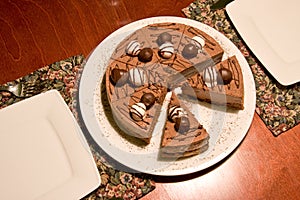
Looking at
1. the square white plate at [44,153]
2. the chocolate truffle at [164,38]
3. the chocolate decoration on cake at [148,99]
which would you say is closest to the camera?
the square white plate at [44,153]

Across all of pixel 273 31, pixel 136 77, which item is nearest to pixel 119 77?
pixel 136 77

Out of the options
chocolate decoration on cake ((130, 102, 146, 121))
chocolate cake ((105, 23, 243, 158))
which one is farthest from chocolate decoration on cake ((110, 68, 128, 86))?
chocolate decoration on cake ((130, 102, 146, 121))

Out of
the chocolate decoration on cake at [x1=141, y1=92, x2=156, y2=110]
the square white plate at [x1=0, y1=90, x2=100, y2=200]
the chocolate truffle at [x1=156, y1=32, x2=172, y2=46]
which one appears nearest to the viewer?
the square white plate at [x1=0, y1=90, x2=100, y2=200]

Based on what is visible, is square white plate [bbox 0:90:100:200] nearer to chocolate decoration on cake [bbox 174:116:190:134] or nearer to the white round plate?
the white round plate

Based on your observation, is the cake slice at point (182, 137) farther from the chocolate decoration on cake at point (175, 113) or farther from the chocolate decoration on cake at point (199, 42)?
the chocolate decoration on cake at point (199, 42)

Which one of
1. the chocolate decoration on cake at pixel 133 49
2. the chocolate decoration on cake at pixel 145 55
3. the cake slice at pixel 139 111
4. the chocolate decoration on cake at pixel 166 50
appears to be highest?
the chocolate decoration on cake at pixel 133 49

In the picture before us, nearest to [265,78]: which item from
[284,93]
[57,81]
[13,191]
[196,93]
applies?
[284,93]

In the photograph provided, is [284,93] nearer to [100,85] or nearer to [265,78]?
[265,78]

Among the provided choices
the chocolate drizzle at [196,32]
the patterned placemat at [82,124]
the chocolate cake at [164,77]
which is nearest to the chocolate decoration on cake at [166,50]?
the chocolate cake at [164,77]
